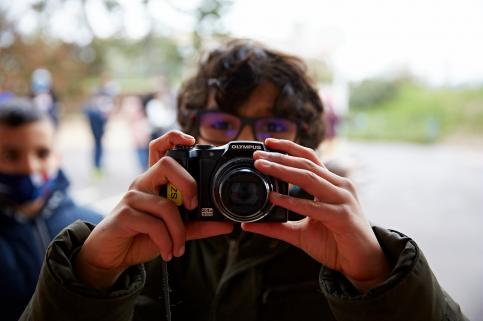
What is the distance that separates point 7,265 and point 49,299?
599mm

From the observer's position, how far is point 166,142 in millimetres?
748

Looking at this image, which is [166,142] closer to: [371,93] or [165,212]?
[165,212]

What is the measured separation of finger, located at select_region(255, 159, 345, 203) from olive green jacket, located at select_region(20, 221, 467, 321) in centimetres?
10

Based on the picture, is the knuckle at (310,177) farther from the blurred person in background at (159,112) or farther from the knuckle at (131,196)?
the blurred person in background at (159,112)

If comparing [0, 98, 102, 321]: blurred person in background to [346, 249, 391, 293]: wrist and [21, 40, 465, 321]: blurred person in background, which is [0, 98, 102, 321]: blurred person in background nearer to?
[21, 40, 465, 321]: blurred person in background

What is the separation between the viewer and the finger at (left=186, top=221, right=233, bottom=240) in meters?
0.71

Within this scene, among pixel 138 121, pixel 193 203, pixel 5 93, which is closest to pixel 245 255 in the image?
pixel 193 203

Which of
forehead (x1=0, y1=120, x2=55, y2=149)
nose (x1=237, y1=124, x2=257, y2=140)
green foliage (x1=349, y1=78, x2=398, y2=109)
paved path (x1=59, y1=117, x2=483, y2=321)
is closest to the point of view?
nose (x1=237, y1=124, x2=257, y2=140)

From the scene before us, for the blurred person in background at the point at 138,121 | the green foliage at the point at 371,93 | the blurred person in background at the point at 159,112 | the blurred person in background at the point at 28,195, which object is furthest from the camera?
the blurred person in background at the point at 138,121

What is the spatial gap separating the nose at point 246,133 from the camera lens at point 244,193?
19 cm

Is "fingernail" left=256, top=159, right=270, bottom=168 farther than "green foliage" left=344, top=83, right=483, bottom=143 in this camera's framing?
No

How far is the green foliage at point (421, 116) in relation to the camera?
11.1 ft

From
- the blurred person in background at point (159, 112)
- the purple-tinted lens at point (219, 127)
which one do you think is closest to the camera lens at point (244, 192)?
the purple-tinted lens at point (219, 127)

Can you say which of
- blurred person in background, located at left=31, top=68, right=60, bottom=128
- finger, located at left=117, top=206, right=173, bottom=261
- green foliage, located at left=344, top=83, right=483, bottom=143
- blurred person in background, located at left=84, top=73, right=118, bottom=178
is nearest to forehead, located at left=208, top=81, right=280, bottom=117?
finger, located at left=117, top=206, right=173, bottom=261
